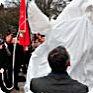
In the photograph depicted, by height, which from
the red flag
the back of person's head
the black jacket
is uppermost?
the back of person's head

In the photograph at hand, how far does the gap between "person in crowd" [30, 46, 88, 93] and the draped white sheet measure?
213cm

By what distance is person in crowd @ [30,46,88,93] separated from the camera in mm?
2152

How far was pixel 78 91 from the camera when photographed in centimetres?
220

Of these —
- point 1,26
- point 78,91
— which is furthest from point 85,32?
point 1,26

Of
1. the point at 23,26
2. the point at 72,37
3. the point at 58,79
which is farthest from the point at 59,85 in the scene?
the point at 23,26

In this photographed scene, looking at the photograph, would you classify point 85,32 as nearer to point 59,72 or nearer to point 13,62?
point 59,72

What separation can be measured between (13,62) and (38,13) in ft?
9.78

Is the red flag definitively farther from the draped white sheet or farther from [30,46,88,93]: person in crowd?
[30,46,88,93]: person in crowd

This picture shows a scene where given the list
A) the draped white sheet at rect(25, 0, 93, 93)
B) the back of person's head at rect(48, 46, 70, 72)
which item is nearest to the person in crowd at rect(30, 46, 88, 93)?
the back of person's head at rect(48, 46, 70, 72)

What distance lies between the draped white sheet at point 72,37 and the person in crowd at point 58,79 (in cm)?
213

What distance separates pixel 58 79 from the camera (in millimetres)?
2184

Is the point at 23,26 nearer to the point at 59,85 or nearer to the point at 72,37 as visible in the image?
the point at 72,37

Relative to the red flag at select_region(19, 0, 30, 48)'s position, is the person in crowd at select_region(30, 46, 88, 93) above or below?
above

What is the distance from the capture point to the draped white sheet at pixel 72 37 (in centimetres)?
449
